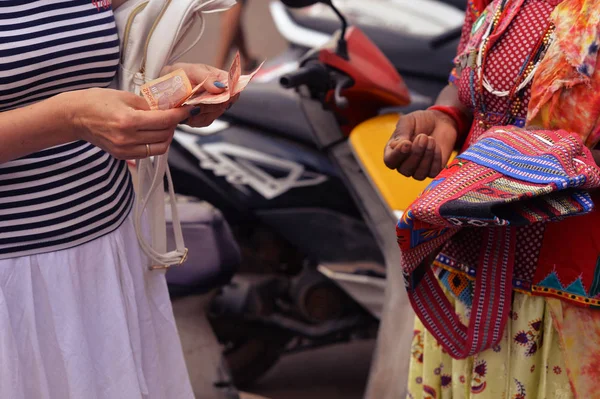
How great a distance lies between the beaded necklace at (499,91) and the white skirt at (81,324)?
640 millimetres

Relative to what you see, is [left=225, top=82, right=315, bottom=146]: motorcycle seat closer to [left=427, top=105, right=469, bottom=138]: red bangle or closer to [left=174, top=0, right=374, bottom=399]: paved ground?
[left=174, top=0, right=374, bottom=399]: paved ground

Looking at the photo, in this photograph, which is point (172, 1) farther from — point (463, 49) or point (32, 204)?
point (463, 49)

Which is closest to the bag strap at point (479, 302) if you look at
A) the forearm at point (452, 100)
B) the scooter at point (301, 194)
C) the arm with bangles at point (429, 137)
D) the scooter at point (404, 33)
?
the arm with bangles at point (429, 137)

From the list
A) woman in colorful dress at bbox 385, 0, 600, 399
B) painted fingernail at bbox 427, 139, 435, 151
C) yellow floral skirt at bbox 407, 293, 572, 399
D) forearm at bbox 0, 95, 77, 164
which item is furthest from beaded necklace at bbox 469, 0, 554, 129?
forearm at bbox 0, 95, 77, 164

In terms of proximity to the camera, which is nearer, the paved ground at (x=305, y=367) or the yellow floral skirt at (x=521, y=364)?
the yellow floral skirt at (x=521, y=364)

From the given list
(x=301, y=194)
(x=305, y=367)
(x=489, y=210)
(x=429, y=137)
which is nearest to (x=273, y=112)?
(x=301, y=194)

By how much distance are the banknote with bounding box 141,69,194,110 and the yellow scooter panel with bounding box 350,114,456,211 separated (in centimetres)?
95

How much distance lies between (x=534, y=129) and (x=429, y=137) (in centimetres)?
17

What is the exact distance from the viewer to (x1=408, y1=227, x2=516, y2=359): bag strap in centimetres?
127

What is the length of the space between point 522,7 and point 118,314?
2.71 ft

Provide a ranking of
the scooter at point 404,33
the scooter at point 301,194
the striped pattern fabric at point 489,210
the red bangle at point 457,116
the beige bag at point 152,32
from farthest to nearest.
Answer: the scooter at point 404,33 → the scooter at point 301,194 → the red bangle at point 457,116 → the beige bag at point 152,32 → the striped pattern fabric at point 489,210

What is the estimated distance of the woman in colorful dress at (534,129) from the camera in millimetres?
1163

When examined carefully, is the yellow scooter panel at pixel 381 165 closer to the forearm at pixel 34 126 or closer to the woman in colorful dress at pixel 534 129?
the woman in colorful dress at pixel 534 129

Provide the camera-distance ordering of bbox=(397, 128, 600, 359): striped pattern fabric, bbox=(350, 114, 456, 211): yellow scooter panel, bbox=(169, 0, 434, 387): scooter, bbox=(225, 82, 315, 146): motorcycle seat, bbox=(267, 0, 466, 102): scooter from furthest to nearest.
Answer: bbox=(267, 0, 466, 102): scooter
bbox=(225, 82, 315, 146): motorcycle seat
bbox=(169, 0, 434, 387): scooter
bbox=(350, 114, 456, 211): yellow scooter panel
bbox=(397, 128, 600, 359): striped pattern fabric
